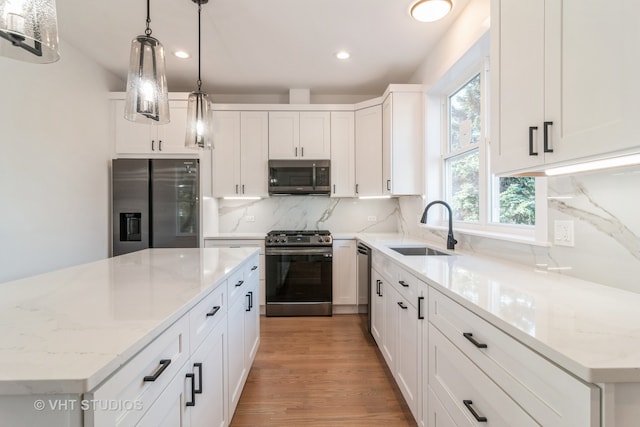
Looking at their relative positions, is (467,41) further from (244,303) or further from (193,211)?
(193,211)

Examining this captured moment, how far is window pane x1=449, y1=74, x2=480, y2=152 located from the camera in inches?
88.8

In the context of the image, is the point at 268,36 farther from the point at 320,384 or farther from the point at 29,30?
the point at 320,384

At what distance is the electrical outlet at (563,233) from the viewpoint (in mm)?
1266

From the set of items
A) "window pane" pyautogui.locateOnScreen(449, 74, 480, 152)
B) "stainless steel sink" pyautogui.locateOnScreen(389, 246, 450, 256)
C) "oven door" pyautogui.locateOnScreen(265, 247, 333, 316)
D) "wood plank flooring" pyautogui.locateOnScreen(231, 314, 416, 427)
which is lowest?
"wood plank flooring" pyautogui.locateOnScreen(231, 314, 416, 427)

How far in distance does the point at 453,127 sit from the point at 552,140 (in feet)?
6.07

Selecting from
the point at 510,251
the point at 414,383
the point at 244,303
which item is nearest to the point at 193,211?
the point at 244,303

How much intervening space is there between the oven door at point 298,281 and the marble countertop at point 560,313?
1858mm

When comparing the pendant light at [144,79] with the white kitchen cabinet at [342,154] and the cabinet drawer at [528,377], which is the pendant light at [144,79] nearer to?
the cabinet drawer at [528,377]

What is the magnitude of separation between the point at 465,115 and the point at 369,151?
1.13 meters

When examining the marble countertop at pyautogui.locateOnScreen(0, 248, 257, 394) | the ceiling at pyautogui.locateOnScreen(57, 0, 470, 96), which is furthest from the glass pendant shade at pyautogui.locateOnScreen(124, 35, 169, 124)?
the ceiling at pyautogui.locateOnScreen(57, 0, 470, 96)

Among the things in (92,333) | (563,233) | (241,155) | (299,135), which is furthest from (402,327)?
(241,155)

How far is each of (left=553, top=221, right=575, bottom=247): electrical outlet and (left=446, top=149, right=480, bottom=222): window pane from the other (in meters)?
0.88

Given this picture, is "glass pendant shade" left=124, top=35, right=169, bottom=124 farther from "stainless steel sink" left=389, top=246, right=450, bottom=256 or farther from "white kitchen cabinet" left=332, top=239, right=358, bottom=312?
"white kitchen cabinet" left=332, top=239, right=358, bottom=312

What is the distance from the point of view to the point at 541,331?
2.29ft
